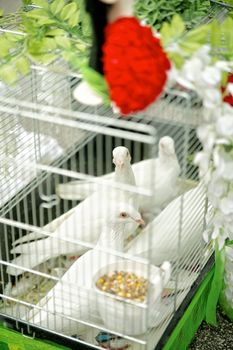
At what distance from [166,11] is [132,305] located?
0.55 metres

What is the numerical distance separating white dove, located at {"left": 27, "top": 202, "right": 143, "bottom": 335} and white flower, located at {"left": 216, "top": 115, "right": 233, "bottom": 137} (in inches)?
12.6

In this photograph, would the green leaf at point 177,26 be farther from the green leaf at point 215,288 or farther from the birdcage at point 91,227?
the green leaf at point 215,288

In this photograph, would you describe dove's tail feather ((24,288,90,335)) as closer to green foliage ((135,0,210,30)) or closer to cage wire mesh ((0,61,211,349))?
cage wire mesh ((0,61,211,349))

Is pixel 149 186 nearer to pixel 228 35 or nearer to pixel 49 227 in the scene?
pixel 49 227

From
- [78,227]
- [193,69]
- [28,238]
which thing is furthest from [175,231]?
[193,69]


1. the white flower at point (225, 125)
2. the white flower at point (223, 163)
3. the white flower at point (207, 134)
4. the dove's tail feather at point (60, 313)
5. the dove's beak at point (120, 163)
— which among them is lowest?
the dove's tail feather at point (60, 313)

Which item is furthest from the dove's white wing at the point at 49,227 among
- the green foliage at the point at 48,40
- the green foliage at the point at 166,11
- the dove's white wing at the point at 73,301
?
the green foliage at the point at 166,11

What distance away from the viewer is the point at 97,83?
1.03m

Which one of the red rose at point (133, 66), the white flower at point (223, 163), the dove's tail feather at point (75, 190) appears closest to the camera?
the red rose at point (133, 66)

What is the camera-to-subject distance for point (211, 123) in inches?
42.1

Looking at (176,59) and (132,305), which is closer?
(176,59)

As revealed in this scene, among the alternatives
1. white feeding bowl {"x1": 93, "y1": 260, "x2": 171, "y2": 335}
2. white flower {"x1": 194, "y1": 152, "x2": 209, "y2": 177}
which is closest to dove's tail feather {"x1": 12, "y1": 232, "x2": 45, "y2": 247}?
white feeding bowl {"x1": 93, "y1": 260, "x2": 171, "y2": 335}

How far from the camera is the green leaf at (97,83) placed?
3.38 ft

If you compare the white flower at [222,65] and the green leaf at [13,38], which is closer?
the white flower at [222,65]
